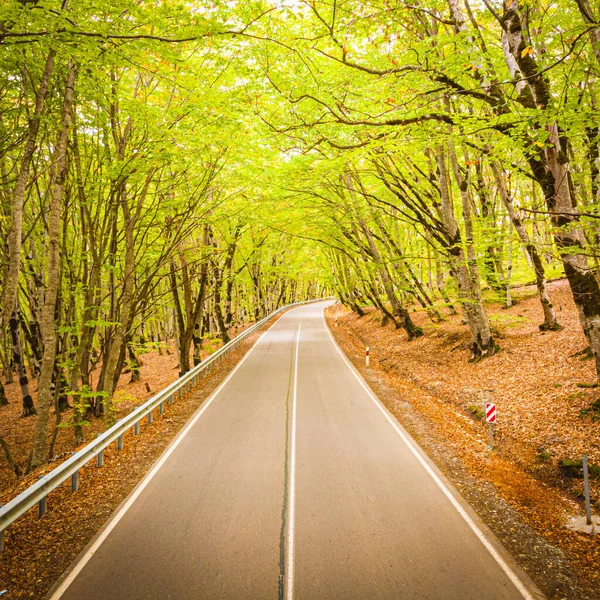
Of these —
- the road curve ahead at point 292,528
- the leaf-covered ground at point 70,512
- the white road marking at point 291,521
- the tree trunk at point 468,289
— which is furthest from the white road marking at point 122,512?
the tree trunk at point 468,289

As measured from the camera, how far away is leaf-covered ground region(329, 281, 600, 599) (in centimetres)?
541

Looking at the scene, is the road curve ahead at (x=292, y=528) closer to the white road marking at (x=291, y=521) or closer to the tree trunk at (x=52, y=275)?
the white road marking at (x=291, y=521)

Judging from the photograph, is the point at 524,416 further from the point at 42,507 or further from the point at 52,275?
the point at 52,275

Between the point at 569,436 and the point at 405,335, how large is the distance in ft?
48.0

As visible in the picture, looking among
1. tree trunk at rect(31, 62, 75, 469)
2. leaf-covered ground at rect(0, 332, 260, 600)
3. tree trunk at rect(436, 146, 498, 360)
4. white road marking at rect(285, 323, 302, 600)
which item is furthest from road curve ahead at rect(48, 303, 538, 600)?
tree trunk at rect(436, 146, 498, 360)

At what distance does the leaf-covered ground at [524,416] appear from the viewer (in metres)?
5.41

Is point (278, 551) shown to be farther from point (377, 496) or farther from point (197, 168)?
point (197, 168)

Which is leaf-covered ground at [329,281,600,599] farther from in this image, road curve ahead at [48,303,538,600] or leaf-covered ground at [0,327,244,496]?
leaf-covered ground at [0,327,244,496]

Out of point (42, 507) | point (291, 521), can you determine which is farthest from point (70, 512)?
point (291, 521)

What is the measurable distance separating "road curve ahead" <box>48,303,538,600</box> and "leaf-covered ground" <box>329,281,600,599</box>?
0.89 meters

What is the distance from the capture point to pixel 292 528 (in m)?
5.59

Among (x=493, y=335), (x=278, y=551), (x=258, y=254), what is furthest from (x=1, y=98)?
(x=258, y=254)

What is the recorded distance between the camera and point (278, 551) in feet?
16.8

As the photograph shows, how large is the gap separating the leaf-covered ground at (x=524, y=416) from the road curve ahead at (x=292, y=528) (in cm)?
89
